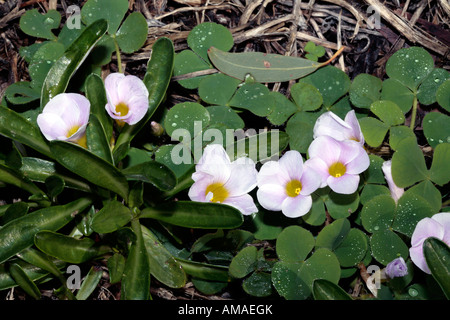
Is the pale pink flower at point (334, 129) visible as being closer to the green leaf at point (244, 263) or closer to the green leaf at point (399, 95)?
the green leaf at point (399, 95)

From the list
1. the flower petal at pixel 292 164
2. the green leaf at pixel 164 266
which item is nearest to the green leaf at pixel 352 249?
the flower petal at pixel 292 164

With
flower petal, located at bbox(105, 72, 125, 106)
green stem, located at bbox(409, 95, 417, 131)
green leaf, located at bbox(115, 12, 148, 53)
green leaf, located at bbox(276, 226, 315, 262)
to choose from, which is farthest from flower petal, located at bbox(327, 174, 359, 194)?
green leaf, located at bbox(115, 12, 148, 53)

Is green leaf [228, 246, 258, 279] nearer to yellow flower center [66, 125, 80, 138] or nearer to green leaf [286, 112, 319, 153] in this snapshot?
green leaf [286, 112, 319, 153]

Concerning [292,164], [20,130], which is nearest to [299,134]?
[292,164]

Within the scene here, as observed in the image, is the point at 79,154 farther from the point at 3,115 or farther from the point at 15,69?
the point at 15,69

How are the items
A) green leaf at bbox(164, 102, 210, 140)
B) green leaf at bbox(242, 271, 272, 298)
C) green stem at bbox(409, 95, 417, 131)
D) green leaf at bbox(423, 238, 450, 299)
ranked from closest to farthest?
1. green leaf at bbox(423, 238, 450, 299)
2. green leaf at bbox(242, 271, 272, 298)
3. green leaf at bbox(164, 102, 210, 140)
4. green stem at bbox(409, 95, 417, 131)

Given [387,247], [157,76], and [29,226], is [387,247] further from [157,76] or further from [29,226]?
[29,226]

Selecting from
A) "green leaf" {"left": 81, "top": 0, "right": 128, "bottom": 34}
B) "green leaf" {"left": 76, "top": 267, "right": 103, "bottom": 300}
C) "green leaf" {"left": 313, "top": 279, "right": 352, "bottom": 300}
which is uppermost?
"green leaf" {"left": 81, "top": 0, "right": 128, "bottom": 34}
